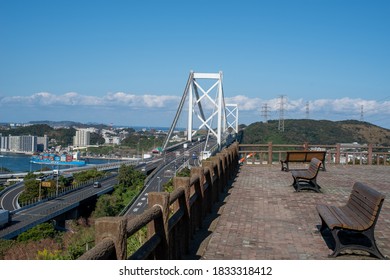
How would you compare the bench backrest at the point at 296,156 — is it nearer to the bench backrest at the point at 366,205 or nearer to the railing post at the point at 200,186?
the railing post at the point at 200,186

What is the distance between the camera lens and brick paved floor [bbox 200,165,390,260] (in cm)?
441

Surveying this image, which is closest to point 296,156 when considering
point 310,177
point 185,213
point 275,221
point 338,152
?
point 338,152

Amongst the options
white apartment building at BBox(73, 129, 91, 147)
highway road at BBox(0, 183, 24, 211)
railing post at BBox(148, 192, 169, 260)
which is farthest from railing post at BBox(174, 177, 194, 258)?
white apartment building at BBox(73, 129, 91, 147)

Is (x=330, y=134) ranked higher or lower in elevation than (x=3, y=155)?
higher

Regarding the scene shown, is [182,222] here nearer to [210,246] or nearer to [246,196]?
[210,246]

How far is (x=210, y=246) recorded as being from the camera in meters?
4.58

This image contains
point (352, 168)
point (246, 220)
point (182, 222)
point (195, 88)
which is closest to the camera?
point (182, 222)

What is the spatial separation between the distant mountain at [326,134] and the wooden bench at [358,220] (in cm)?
3066

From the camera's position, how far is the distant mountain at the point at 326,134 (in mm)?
37562

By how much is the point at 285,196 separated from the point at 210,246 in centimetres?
357

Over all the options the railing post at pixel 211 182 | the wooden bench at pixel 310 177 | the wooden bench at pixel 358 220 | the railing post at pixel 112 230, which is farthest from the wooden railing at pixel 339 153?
the railing post at pixel 112 230

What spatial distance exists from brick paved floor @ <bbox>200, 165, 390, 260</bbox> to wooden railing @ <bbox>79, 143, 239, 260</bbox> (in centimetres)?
31

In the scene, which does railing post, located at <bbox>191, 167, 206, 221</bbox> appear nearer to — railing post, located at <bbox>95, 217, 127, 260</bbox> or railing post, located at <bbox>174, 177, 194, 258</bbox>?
railing post, located at <bbox>174, 177, 194, 258</bbox>
